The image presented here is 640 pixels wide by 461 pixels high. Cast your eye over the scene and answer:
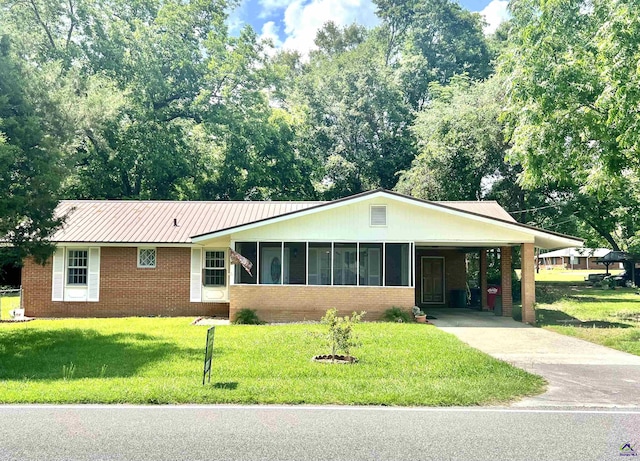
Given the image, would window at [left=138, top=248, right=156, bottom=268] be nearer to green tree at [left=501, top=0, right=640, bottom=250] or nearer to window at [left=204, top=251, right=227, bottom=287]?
window at [left=204, top=251, right=227, bottom=287]

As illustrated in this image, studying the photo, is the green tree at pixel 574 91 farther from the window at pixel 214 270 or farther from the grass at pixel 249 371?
the window at pixel 214 270

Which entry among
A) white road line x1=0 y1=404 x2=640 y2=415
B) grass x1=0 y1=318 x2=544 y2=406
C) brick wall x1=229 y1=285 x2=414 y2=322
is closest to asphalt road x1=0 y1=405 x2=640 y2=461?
white road line x1=0 y1=404 x2=640 y2=415

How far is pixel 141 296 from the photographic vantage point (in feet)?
63.3

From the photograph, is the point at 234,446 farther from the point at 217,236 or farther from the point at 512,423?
the point at 217,236

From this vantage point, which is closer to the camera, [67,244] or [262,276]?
[262,276]

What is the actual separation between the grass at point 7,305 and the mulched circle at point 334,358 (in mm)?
13829

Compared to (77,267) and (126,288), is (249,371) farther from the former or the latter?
(77,267)

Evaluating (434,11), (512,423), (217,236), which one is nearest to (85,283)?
(217,236)

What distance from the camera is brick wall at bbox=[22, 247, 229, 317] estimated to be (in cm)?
1925

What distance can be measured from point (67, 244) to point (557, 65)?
17.0 meters

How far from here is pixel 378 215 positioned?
17625 mm

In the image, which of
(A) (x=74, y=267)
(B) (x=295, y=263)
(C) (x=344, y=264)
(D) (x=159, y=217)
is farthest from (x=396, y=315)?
(A) (x=74, y=267)

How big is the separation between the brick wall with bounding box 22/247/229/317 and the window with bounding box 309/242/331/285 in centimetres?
474

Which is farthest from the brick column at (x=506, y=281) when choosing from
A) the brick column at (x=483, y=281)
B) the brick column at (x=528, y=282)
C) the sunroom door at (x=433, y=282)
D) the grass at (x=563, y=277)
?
the grass at (x=563, y=277)
